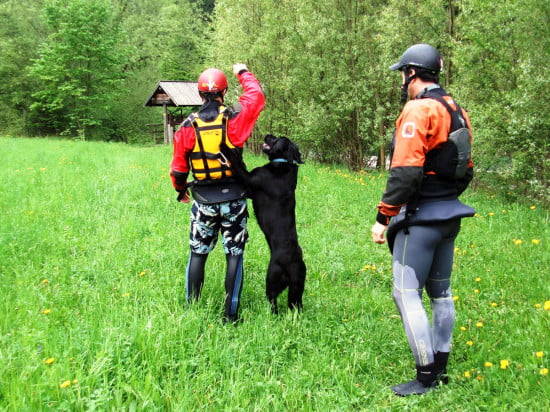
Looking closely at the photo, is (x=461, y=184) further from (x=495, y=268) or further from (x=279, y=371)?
(x=495, y=268)

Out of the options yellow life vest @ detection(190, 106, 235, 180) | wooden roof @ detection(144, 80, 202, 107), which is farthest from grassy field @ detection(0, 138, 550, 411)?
wooden roof @ detection(144, 80, 202, 107)

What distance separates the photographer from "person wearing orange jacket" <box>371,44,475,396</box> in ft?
8.24

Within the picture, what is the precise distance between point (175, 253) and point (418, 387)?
3.30 metres

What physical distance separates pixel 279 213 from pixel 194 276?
977 mm

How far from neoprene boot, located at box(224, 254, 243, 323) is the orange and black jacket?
1.52 m

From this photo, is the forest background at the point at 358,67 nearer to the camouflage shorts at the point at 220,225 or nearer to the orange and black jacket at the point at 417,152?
the orange and black jacket at the point at 417,152

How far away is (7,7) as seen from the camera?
38.4 metres

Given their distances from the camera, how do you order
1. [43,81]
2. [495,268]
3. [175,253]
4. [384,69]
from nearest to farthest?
[495,268] → [175,253] → [384,69] → [43,81]

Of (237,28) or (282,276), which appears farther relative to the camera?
(237,28)

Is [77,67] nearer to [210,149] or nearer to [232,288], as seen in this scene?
[210,149]

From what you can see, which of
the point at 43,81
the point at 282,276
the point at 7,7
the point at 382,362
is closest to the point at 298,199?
Result: the point at 282,276

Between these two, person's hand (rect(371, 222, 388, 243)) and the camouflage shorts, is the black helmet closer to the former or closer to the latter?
person's hand (rect(371, 222, 388, 243))

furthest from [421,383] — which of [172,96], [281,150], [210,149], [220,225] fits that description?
[172,96]

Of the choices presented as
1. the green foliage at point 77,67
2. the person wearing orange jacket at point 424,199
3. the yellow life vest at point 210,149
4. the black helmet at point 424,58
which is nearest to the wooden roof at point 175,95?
the green foliage at point 77,67
